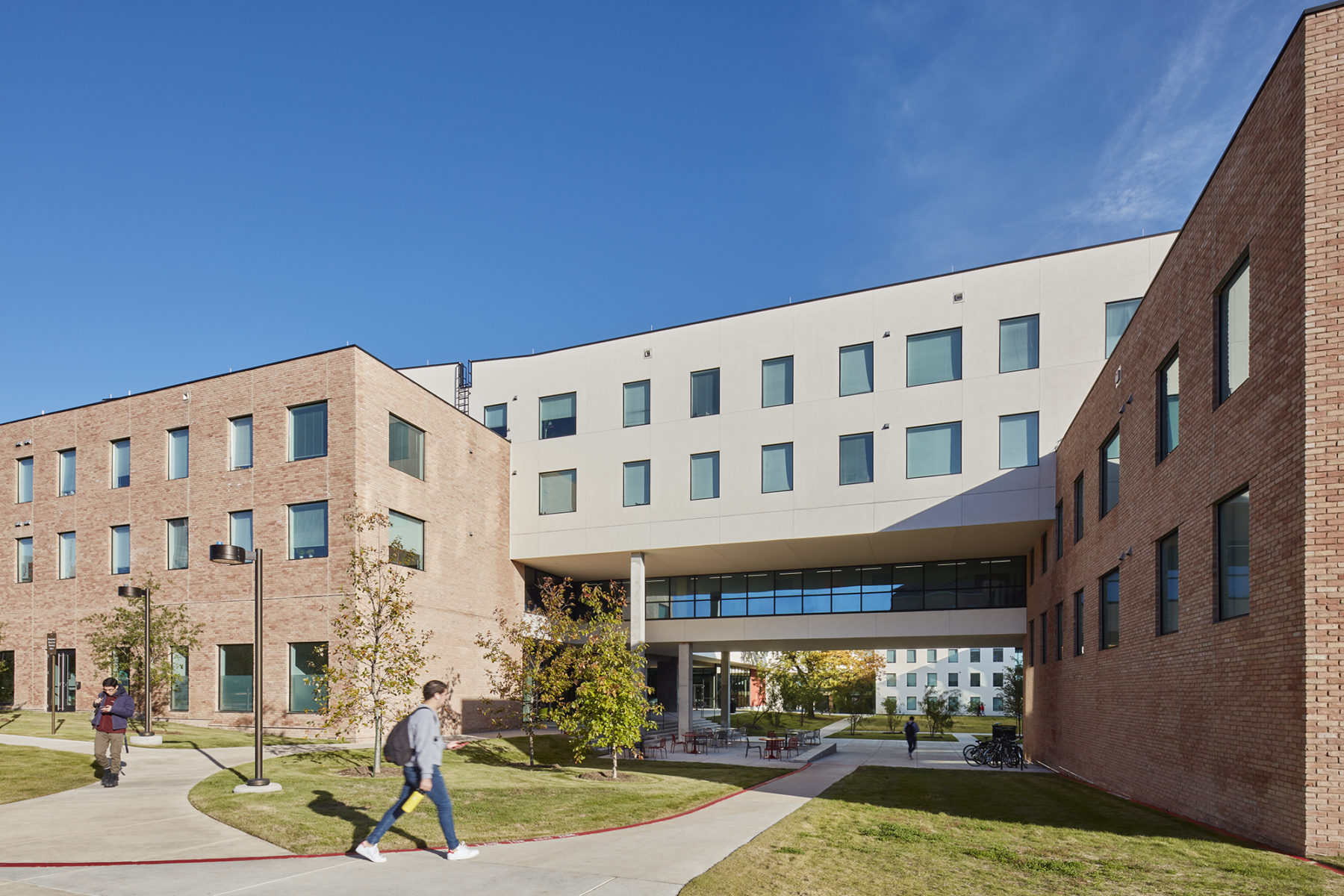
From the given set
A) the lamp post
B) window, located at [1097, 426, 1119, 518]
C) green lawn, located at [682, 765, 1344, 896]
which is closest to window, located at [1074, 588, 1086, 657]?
window, located at [1097, 426, 1119, 518]

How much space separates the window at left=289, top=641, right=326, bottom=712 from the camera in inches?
950

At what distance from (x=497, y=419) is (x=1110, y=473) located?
74.3 ft

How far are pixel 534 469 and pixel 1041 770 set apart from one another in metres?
20.0

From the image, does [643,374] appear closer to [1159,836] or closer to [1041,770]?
[1041,770]

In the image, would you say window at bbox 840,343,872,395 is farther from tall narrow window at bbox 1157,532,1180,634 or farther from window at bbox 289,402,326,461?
window at bbox 289,402,326,461

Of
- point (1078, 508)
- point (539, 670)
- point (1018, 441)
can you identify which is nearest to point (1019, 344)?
point (1018, 441)

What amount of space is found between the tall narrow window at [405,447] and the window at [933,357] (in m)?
15.9

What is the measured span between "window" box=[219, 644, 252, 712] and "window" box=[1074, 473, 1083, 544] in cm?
2323

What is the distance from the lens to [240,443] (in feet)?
88.4

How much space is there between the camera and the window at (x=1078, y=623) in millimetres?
21422

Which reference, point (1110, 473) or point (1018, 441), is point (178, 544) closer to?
point (1018, 441)

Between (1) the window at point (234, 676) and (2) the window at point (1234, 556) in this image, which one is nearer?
(2) the window at point (1234, 556)

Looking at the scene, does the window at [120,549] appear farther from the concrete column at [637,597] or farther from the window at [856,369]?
the window at [856,369]

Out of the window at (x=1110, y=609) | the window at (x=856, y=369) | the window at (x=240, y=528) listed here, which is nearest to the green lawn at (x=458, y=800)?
the window at (x=1110, y=609)
